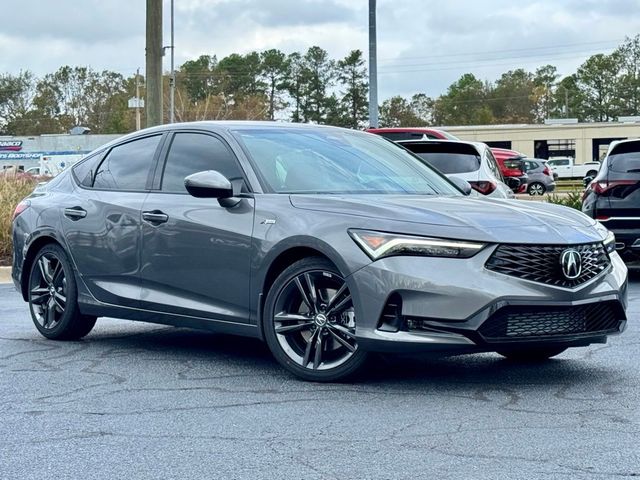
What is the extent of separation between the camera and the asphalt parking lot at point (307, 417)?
4547 mm

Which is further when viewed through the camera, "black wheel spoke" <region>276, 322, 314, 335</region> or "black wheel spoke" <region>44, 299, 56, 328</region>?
"black wheel spoke" <region>44, 299, 56, 328</region>

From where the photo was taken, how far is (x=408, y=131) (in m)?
19.5

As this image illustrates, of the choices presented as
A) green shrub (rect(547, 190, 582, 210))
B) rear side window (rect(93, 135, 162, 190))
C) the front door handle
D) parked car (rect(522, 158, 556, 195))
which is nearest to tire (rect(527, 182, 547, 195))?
parked car (rect(522, 158, 556, 195))

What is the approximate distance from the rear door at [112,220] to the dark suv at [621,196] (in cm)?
624

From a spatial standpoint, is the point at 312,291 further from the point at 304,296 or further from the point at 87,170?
the point at 87,170

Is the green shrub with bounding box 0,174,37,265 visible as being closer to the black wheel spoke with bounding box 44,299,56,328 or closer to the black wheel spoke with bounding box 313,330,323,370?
the black wheel spoke with bounding box 44,299,56,328

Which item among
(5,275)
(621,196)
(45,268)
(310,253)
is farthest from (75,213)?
(5,275)

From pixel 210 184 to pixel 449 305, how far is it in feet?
5.58

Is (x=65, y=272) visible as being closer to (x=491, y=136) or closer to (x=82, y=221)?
(x=82, y=221)

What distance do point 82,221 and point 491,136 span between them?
233 ft

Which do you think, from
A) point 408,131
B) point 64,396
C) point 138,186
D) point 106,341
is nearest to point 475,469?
point 64,396

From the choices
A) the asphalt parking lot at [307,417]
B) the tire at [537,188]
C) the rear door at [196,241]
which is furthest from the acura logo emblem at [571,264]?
the tire at [537,188]

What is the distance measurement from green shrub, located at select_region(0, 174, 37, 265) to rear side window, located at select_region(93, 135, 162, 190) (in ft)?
26.2

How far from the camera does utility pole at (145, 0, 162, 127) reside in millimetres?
→ 17125
